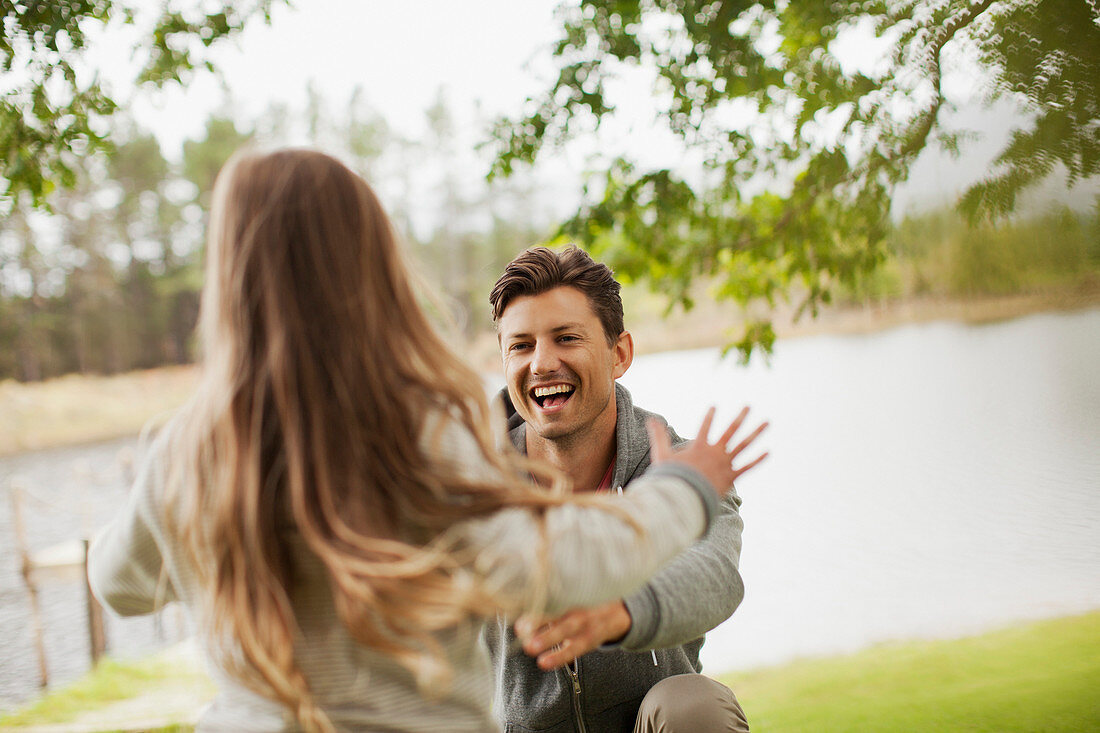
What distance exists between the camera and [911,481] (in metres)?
5.68

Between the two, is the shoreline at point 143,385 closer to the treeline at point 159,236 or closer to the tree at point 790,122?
the treeline at point 159,236

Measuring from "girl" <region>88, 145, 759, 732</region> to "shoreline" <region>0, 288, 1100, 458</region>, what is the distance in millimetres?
5144

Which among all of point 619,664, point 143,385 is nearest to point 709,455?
point 619,664

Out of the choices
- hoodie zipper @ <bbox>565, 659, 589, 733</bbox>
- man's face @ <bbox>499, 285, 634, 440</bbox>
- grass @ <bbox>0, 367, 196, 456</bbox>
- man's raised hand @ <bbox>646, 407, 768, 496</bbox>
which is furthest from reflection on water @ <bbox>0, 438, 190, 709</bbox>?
man's raised hand @ <bbox>646, 407, 768, 496</bbox>

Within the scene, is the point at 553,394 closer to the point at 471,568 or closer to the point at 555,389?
the point at 555,389

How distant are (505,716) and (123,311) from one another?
16055 mm

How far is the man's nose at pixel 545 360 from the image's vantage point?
1.92 metres

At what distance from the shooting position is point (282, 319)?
92 cm

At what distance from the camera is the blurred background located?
251 cm

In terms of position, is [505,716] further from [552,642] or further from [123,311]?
[123,311]

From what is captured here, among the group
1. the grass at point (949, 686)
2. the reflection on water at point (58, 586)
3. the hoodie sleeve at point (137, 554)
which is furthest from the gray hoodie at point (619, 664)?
the reflection on water at point (58, 586)

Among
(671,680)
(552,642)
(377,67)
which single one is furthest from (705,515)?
(377,67)

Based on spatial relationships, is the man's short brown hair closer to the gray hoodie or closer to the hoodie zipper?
the gray hoodie

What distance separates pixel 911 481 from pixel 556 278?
4.67 meters
